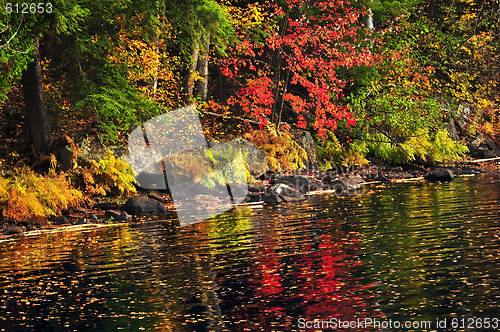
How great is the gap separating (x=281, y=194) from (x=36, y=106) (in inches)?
318

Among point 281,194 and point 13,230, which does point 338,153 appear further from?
point 13,230

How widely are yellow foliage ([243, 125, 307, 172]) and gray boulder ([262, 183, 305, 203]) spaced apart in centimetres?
393

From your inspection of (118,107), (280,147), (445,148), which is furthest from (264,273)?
(445,148)

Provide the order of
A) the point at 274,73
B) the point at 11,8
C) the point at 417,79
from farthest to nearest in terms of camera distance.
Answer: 1. the point at 417,79
2. the point at 274,73
3. the point at 11,8

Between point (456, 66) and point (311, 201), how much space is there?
20.4 m

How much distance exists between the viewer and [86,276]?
8.23 metres

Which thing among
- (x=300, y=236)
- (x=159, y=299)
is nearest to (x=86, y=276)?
(x=159, y=299)

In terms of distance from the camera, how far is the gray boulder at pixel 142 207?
1656 cm

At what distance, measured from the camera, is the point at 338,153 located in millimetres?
26703

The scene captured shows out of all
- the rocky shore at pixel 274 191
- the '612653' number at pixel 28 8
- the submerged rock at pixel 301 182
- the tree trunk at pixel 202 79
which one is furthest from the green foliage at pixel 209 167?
the '612653' number at pixel 28 8

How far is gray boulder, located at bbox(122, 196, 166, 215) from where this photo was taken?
16.6 metres

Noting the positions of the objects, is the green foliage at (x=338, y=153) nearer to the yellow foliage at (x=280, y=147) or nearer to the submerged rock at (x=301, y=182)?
the yellow foliage at (x=280, y=147)

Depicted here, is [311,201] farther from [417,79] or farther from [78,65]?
[417,79]

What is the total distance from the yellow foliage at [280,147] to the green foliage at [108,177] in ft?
20.8
